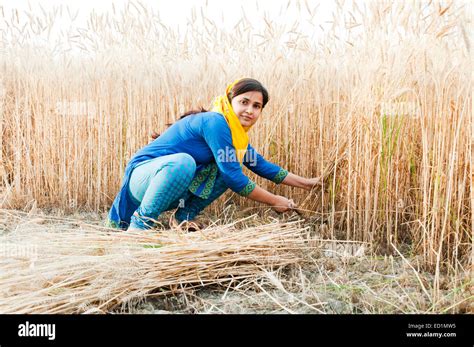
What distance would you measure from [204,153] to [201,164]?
0.06 metres

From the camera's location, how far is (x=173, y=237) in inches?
72.2

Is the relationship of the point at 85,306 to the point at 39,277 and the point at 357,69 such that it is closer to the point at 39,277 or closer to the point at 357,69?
the point at 39,277

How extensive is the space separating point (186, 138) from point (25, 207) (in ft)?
3.57

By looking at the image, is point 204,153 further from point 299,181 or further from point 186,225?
point 299,181

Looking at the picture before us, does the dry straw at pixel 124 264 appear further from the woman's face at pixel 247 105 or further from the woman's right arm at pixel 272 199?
the woman's face at pixel 247 105

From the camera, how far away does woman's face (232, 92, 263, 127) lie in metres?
2.02

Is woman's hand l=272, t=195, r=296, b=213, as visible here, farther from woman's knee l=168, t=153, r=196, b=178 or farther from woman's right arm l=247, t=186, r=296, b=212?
woman's knee l=168, t=153, r=196, b=178

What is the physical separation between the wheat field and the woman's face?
374mm

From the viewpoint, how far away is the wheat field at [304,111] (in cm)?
175

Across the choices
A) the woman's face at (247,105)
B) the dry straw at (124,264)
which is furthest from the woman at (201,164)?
the dry straw at (124,264)

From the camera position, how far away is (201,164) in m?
2.20

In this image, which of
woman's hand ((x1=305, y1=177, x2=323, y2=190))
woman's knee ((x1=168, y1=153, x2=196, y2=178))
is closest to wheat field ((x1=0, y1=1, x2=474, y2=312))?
woman's hand ((x1=305, y1=177, x2=323, y2=190))
